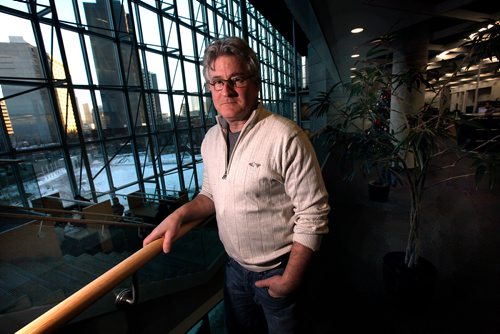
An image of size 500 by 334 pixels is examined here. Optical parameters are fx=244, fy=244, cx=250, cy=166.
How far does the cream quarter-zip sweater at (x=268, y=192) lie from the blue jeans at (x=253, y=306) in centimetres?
7

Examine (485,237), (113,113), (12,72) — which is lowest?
(485,237)

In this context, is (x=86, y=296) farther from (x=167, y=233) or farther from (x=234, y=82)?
(x=234, y=82)

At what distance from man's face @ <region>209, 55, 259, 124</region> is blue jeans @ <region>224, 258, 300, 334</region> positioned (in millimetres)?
563

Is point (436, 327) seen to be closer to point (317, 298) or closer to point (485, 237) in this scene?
point (317, 298)

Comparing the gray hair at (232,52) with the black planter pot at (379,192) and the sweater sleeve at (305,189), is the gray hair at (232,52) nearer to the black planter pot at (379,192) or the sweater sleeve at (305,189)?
the sweater sleeve at (305,189)

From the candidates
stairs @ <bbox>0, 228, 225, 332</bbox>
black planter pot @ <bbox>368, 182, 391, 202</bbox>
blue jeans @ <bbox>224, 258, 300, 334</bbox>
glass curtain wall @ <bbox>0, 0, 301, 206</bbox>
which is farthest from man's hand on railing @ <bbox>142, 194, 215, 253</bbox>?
black planter pot @ <bbox>368, 182, 391, 202</bbox>

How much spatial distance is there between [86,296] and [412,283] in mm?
1902

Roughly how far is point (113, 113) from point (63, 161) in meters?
1.67

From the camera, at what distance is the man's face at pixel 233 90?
2.64 ft

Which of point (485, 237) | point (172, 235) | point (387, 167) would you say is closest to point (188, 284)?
point (172, 235)

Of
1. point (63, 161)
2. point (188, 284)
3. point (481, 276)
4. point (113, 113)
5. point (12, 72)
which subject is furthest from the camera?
point (113, 113)

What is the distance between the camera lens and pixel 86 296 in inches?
20.7

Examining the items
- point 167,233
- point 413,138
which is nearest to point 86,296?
point 167,233

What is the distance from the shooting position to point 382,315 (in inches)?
66.6
